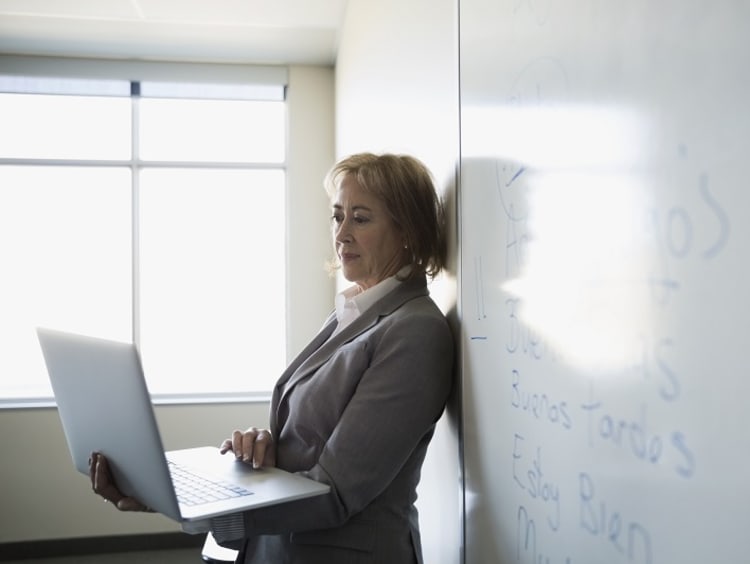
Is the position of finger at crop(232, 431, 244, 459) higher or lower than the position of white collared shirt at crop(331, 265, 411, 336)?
lower

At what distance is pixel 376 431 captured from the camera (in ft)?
3.62

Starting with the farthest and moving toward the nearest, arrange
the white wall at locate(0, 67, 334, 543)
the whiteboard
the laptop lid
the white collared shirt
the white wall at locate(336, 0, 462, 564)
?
the white wall at locate(0, 67, 334, 543)
the white collared shirt
the white wall at locate(336, 0, 462, 564)
the laptop lid
the whiteboard

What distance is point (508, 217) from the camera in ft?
2.86

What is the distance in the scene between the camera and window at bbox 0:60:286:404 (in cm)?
388

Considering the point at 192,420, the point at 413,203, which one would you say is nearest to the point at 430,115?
the point at 413,203

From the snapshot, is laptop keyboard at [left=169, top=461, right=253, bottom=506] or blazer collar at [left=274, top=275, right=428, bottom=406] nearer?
laptop keyboard at [left=169, top=461, right=253, bottom=506]

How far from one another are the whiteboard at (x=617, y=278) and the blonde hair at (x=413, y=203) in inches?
13.7

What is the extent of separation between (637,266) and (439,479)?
960 mm

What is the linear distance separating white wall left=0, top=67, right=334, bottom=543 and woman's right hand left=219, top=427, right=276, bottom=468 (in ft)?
8.17

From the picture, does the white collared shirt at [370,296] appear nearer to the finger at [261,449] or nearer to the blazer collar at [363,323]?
the blazer collar at [363,323]

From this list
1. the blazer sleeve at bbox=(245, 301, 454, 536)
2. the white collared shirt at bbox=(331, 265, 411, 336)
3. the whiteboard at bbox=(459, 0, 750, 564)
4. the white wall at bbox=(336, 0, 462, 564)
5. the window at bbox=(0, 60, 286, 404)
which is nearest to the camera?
the whiteboard at bbox=(459, 0, 750, 564)

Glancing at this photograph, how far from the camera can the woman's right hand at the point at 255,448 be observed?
1.26m

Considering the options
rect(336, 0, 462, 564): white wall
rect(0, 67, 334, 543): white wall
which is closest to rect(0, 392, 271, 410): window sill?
rect(0, 67, 334, 543): white wall

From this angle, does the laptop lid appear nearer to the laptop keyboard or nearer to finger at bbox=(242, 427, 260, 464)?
the laptop keyboard
